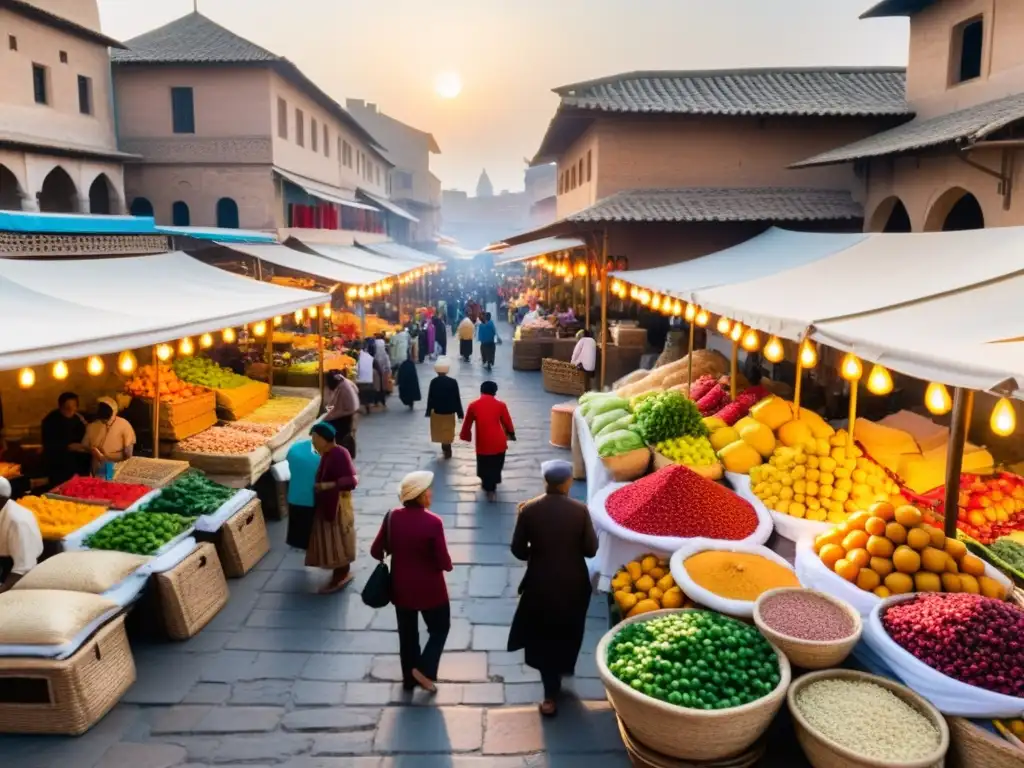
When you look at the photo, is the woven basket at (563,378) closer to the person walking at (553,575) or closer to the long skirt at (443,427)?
the long skirt at (443,427)

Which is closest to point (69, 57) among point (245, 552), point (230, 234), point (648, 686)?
point (230, 234)

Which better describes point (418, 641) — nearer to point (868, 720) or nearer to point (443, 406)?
point (868, 720)

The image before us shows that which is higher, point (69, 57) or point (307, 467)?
point (69, 57)

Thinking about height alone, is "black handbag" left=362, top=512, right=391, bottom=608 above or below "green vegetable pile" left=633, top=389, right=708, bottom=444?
below

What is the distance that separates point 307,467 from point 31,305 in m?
2.56

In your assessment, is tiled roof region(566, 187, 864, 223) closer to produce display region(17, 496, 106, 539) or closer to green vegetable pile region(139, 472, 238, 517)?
green vegetable pile region(139, 472, 238, 517)

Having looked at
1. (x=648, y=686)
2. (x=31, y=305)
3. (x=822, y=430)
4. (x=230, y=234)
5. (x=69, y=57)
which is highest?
(x=69, y=57)

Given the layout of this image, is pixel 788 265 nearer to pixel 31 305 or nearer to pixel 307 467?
pixel 307 467

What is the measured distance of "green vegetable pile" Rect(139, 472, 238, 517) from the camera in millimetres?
6660

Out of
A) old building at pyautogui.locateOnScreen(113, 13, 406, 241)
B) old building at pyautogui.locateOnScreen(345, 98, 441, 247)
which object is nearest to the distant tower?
old building at pyautogui.locateOnScreen(345, 98, 441, 247)

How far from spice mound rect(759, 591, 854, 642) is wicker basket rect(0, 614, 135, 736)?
4008 millimetres

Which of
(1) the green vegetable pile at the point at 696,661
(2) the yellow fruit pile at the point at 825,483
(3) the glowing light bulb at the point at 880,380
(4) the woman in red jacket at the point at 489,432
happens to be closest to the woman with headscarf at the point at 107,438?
(4) the woman in red jacket at the point at 489,432

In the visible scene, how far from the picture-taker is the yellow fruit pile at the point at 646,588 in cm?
505

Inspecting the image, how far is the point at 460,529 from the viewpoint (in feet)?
26.7
